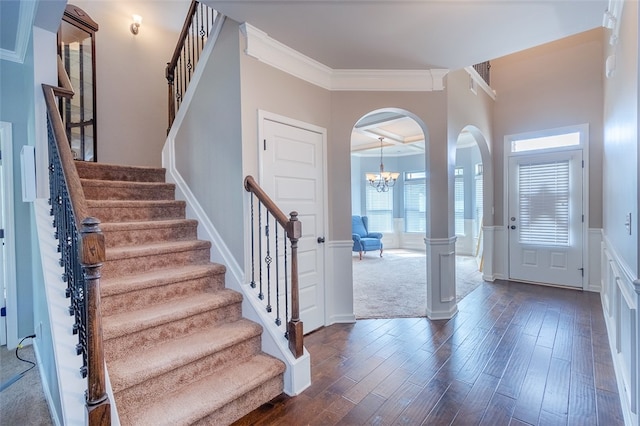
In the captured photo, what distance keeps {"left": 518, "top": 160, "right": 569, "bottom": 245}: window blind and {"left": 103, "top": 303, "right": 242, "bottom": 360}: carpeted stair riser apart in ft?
15.4

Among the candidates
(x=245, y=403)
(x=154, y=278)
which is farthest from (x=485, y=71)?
(x=245, y=403)

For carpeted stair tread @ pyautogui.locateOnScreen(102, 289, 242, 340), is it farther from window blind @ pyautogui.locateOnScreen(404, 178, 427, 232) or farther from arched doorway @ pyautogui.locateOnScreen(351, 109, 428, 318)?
window blind @ pyautogui.locateOnScreen(404, 178, 427, 232)

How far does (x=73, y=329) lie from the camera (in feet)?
5.44

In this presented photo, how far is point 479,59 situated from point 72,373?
405 centimetres

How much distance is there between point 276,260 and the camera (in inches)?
99.3

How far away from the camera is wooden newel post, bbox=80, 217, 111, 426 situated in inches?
50.2

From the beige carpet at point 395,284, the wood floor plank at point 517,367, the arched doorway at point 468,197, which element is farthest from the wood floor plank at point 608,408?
the arched doorway at point 468,197

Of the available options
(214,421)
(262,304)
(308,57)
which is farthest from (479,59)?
(214,421)

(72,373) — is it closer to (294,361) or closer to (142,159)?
(294,361)

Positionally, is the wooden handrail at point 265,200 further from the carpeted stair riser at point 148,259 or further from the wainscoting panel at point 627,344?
the wainscoting panel at point 627,344

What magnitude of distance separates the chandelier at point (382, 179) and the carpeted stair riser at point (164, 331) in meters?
5.68

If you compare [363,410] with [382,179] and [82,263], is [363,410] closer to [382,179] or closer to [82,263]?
[82,263]

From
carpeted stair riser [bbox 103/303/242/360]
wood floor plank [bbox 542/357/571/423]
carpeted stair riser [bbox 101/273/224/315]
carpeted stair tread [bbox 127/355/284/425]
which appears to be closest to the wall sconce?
carpeted stair riser [bbox 101/273/224/315]

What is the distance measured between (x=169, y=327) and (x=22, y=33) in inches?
113
